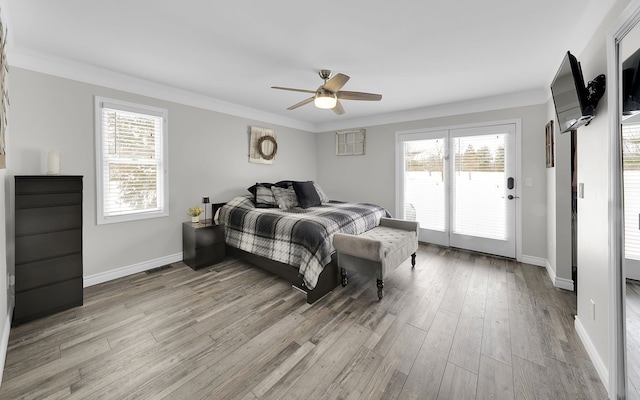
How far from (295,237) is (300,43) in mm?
1927

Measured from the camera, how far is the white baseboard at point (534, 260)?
357 cm

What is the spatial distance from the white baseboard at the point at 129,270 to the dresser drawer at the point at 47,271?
627 mm

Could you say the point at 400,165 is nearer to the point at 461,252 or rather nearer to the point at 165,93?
the point at 461,252

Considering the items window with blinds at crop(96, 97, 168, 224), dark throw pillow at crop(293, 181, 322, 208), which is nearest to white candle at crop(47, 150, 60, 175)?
window with blinds at crop(96, 97, 168, 224)

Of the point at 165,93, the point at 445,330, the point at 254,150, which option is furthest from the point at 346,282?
the point at 165,93

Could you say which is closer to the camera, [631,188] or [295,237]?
[631,188]

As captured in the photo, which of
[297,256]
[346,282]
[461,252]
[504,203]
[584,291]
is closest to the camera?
[584,291]

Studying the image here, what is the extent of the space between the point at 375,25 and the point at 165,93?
288 centimetres

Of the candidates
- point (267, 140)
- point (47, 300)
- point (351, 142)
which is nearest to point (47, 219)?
point (47, 300)

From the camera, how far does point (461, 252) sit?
164 inches

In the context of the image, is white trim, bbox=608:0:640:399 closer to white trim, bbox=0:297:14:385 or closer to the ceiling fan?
the ceiling fan

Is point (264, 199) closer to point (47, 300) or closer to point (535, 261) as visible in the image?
point (47, 300)

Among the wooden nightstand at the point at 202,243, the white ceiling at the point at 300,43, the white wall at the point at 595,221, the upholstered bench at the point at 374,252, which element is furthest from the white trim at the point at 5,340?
the white wall at the point at 595,221

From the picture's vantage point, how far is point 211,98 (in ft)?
12.9
